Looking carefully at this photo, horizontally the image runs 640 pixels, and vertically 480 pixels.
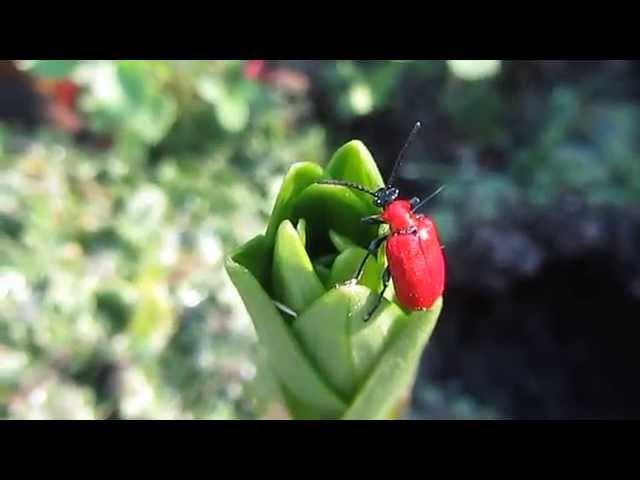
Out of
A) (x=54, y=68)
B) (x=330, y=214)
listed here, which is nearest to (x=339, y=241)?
(x=330, y=214)

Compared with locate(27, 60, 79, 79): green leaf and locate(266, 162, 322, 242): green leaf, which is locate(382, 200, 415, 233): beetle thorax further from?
locate(27, 60, 79, 79): green leaf

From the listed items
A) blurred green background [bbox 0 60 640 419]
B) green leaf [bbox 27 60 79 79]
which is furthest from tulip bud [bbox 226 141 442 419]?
green leaf [bbox 27 60 79 79]

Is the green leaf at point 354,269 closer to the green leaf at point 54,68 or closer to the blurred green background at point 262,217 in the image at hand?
the blurred green background at point 262,217

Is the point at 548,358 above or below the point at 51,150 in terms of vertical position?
below

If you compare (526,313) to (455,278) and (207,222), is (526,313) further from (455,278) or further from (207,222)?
(207,222)

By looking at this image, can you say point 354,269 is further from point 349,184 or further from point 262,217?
point 262,217

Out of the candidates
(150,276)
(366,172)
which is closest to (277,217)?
(366,172)

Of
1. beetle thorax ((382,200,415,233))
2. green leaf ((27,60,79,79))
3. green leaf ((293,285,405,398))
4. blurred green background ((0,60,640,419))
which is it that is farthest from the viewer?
green leaf ((27,60,79,79))

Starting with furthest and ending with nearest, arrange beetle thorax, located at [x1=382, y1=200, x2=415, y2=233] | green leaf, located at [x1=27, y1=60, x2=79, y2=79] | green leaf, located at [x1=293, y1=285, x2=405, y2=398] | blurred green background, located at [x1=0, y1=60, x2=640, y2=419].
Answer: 1. green leaf, located at [x1=27, y1=60, x2=79, y2=79]
2. blurred green background, located at [x1=0, y1=60, x2=640, y2=419]
3. beetle thorax, located at [x1=382, y1=200, x2=415, y2=233]
4. green leaf, located at [x1=293, y1=285, x2=405, y2=398]
